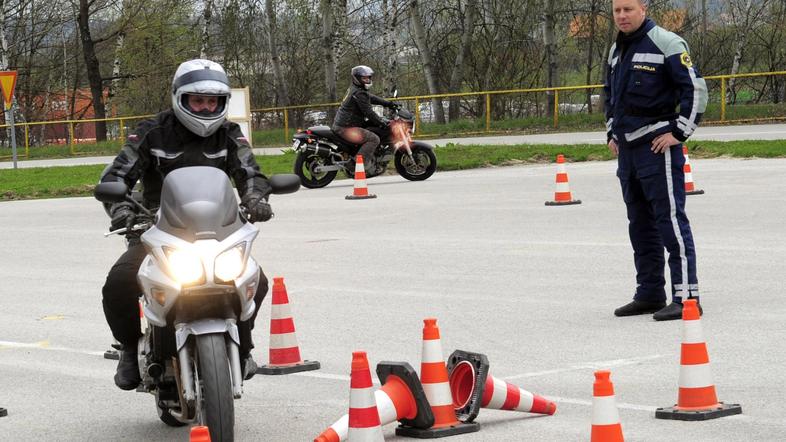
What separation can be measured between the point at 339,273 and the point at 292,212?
249 inches

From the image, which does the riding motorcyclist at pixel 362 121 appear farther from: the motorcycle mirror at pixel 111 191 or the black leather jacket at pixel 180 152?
the motorcycle mirror at pixel 111 191

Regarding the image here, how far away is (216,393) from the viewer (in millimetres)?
5617

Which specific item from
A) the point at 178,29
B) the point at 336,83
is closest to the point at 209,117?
the point at 336,83

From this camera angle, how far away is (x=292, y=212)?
1880cm

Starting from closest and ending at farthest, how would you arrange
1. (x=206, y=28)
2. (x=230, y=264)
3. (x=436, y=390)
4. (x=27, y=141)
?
(x=230, y=264), (x=436, y=390), (x=27, y=141), (x=206, y=28)

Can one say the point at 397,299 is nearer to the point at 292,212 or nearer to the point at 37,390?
the point at 37,390

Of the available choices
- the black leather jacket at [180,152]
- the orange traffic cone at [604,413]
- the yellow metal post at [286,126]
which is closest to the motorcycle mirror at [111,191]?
the black leather jacket at [180,152]

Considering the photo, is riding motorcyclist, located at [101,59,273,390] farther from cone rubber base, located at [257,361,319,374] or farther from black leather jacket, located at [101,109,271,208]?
cone rubber base, located at [257,361,319,374]

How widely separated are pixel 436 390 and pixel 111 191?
167 centimetres

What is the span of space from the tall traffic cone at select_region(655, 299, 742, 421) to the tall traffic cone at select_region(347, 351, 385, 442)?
1.46m

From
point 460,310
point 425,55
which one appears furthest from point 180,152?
point 425,55

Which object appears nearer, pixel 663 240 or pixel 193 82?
pixel 193 82

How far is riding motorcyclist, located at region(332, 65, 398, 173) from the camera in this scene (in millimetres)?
22297

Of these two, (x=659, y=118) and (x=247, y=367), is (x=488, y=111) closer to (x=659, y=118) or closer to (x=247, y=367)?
(x=659, y=118)
